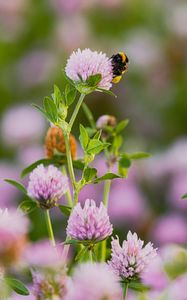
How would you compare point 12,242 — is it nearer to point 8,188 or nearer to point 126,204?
point 126,204

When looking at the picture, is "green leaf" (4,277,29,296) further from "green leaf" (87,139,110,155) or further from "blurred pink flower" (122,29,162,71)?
"blurred pink flower" (122,29,162,71)

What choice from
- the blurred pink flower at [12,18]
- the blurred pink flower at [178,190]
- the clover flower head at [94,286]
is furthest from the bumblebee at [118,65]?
the blurred pink flower at [12,18]

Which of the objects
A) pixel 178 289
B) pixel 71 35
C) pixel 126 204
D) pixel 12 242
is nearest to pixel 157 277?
pixel 178 289

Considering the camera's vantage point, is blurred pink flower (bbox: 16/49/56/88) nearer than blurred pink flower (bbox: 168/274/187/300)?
No

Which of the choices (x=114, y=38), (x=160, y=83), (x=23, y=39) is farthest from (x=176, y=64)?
(x=23, y=39)

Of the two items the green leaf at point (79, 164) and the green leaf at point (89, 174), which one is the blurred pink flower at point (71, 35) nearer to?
the green leaf at point (79, 164)

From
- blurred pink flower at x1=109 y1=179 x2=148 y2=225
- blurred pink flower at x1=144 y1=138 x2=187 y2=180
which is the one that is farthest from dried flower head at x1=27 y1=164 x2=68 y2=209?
blurred pink flower at x1=144 y1=138 x2=187 y2=180
